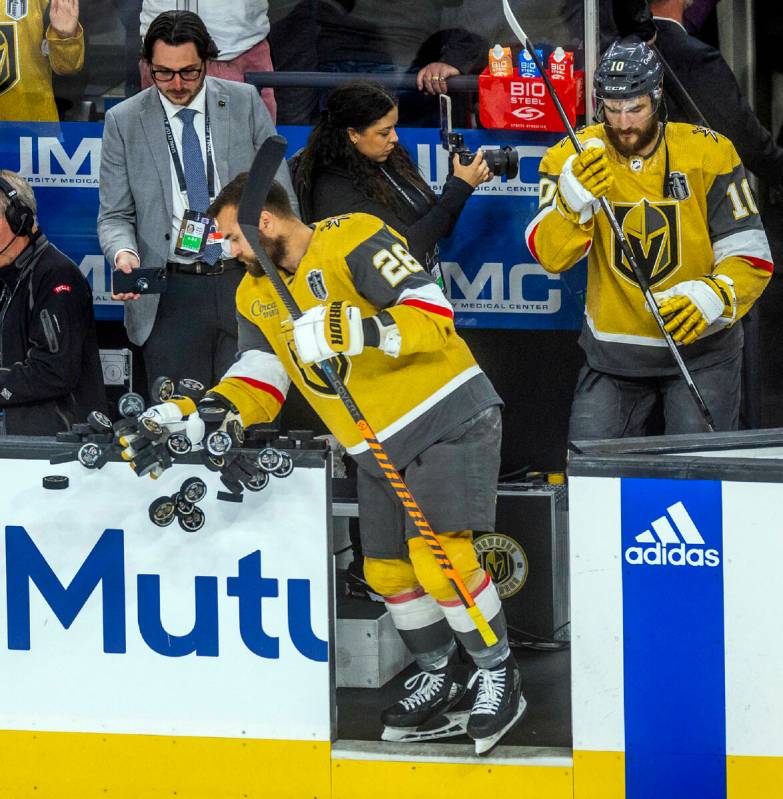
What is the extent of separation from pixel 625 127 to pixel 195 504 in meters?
1.92

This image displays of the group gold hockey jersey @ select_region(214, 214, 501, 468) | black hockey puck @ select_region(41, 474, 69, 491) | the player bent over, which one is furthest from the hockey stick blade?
black hockey puck @ select_region(41, 474, 69, 491)

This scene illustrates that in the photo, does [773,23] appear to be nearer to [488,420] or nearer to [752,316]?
[752,316]

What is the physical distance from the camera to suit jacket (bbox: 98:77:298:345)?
5.18 meters

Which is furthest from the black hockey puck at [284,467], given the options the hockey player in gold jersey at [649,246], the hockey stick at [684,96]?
the hockey stick at [684,96]

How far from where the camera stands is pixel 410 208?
507 centimetres

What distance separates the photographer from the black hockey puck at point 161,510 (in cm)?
370

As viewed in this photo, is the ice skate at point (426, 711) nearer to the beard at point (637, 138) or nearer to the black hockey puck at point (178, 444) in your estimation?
the black hockey puck at point (178, 444)

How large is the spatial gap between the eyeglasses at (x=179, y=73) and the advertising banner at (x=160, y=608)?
1.78 m

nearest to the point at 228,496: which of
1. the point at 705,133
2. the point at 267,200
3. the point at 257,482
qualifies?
the point at 257,482

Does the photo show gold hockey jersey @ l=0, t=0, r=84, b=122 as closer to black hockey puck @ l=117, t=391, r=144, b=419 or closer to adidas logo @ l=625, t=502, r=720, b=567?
black hockey puck @ l=117, t=391, r=144, b=419

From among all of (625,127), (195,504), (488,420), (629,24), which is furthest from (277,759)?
(629,24)

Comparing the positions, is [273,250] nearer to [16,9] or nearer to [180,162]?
[180,162]

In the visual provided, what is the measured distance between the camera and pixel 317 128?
5094 mm

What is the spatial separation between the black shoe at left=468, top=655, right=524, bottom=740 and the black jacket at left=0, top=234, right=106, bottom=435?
1854 mm
